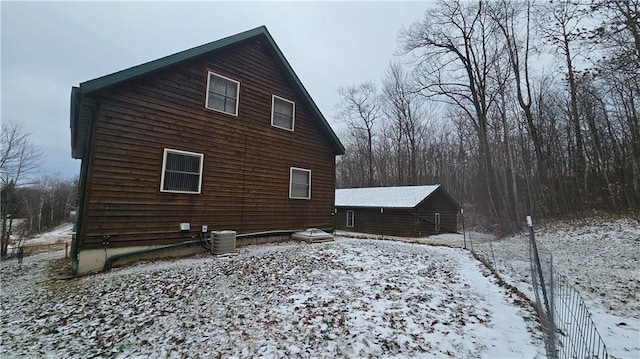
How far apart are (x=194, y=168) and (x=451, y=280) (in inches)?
293

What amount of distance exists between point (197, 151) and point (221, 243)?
284 cm


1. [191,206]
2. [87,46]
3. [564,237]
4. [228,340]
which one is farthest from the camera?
[87,46]

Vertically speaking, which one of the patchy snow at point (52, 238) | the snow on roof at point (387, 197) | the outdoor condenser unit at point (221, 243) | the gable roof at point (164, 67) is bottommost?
the patchy snow at point (52, 238)

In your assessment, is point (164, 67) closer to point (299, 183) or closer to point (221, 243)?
point (221, 243)

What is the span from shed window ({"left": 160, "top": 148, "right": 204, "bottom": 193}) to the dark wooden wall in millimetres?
158

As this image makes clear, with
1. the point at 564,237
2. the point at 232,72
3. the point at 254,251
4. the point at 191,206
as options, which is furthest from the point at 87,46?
the point at 564,237

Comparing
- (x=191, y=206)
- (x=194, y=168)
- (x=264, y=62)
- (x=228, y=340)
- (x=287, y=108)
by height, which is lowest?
(x=228, y=340)

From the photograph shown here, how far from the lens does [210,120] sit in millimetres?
8609

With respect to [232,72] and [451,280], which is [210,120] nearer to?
[232,72]

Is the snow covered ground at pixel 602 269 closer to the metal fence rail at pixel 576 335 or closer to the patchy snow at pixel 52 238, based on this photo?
the metal fence rail at pixel 576 335

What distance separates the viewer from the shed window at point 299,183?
10953 millimetres

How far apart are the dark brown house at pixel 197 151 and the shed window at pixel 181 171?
28mm

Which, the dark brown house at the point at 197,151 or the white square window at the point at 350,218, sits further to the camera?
the white square window at the point at 350,218

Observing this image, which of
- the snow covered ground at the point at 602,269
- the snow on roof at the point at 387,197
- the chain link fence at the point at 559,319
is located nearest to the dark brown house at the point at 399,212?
the snow on roof at the point at 387,197
